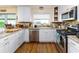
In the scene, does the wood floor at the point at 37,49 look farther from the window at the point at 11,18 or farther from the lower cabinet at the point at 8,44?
the window at the point at 11,18

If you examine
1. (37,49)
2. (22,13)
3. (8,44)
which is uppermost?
(22,13)

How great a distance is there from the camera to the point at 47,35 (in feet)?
27.2

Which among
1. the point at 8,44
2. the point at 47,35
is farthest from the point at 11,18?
the point at 8,44

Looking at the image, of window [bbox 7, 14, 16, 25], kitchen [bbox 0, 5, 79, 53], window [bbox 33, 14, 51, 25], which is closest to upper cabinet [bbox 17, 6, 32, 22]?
kitchen [bbox 0, 5, 79, 53]

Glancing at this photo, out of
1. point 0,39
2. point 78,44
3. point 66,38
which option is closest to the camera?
point 78,44

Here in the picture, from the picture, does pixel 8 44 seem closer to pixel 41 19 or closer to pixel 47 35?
pixel 47 35

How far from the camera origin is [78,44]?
116 inches

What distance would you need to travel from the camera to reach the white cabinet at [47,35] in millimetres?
8250

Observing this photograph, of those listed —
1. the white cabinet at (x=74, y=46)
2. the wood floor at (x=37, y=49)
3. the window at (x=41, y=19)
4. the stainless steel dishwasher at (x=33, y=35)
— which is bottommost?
the wood floor at (x=37, y=49)

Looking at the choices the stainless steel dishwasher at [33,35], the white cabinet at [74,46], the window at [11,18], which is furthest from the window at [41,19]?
the white cabinet at [74,46]

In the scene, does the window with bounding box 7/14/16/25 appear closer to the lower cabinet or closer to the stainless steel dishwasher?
the stainless steel dishwasher
